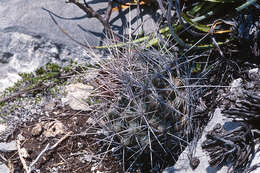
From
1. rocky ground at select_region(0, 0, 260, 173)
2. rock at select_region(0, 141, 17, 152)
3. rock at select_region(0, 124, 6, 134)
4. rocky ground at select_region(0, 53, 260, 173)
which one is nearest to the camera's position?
rocky ground at select_region(0, 0, 260, 173)

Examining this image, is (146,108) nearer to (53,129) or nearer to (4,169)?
(53,129)

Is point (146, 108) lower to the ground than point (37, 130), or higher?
higher

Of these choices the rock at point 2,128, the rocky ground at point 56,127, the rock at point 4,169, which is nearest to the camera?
the rocky ground at point 56,127

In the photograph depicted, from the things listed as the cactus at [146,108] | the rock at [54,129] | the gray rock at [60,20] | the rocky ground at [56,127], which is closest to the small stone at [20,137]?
the rocky ground at [56,127]

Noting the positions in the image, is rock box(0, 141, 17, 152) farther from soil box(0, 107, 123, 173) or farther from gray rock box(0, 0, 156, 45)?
gray rock box(0, 0, 156, 45)

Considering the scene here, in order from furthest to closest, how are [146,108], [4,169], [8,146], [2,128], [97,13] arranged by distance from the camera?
1. [97,13]
2. [2,128]
3. [8,146]
4. [4,169]
5. [146,108]

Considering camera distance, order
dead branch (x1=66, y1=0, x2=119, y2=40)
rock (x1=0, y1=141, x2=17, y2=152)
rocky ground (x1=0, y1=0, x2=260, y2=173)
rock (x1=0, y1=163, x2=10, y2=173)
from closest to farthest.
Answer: rocky ground (x1=0, y1=0, x2=260, y2=173) < rock (x1=0, y1=163, x2=10, y2=173) < rock (x1=0, y1=141, x2=17, y2=152) < dead branch (x1=66, y1=0, x2=119, y2=40)

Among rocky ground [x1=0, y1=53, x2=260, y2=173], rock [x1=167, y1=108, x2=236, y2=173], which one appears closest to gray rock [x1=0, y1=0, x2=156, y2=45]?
rocky ground [x1=0, y1=53, x2=260, y2=173]

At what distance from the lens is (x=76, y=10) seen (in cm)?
299

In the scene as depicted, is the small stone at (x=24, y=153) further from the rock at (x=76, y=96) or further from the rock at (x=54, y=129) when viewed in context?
the rock at (x=76, y=96)

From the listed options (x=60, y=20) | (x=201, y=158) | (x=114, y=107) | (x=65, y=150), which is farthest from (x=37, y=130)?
(x=201, y=158)

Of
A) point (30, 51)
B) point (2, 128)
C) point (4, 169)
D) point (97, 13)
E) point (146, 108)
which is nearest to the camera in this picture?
point (146, 108)

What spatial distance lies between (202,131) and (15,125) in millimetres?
1211

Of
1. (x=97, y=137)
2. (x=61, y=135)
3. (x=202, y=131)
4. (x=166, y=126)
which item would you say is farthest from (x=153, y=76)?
(x=61, y=135)
